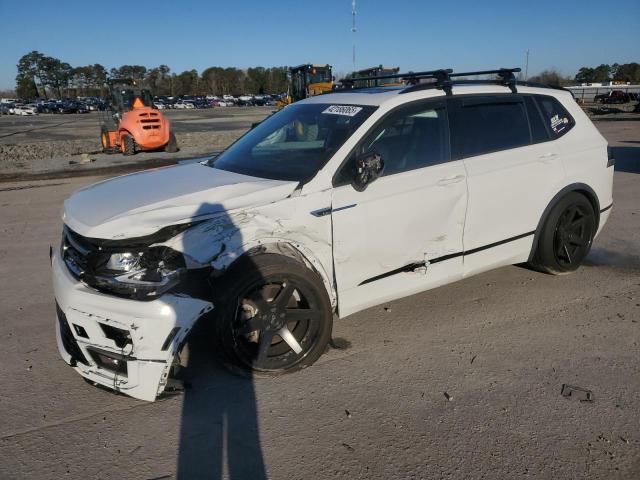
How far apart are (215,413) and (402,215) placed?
5.96 ft

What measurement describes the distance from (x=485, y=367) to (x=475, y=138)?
1852 mm

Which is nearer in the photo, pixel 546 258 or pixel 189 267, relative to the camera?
pixel 189 267

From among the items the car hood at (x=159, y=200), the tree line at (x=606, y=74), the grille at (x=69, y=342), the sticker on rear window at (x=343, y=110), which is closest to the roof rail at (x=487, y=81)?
the sticker on rear window at (x=343, y=110)

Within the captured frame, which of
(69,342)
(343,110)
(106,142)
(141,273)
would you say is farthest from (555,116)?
(106,142)

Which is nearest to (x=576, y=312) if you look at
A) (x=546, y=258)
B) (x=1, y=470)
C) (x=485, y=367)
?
(x=546, y=258)

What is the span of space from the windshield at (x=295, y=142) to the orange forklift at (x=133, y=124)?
13.6 meters

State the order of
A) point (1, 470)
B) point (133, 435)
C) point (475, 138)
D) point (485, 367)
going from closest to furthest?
point (1, 470) < point (133, 435) < point (485, 367) < point (475, 138)

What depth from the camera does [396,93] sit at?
3.98m

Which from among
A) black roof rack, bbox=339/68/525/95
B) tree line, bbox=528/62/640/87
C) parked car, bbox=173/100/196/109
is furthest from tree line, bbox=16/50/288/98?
black roof rack, bbox=339/68/525/95

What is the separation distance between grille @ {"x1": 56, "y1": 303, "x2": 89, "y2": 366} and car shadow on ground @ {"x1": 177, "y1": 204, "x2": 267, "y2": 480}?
2.12 ft

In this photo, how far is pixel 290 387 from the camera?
10.7ft

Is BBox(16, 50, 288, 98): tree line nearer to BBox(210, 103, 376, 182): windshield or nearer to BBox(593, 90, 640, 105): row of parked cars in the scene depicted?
BBox(593, 90, 640, 105): row of parked cars

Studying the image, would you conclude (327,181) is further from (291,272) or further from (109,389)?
(109,389)

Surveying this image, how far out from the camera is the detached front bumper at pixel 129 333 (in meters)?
2.81
